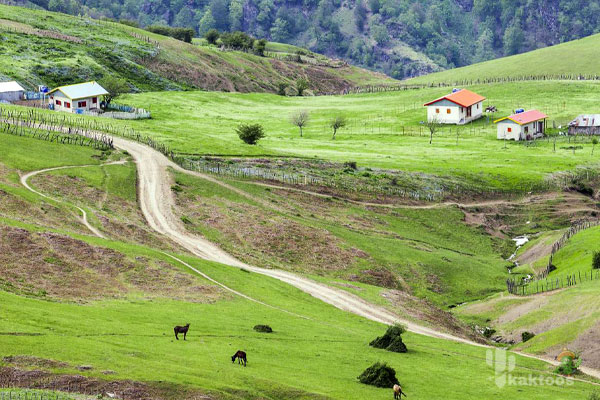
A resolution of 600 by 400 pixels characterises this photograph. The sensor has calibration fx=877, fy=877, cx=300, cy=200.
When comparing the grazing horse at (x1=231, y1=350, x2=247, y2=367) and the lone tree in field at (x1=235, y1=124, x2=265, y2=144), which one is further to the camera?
the lone tree in field at (x1=235, y1=124, x2=265, y2=144)

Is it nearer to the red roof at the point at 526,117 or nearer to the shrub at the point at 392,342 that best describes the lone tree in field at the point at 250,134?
the red roof at the point at 526,117

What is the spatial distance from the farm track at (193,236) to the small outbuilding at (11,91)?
157 feet

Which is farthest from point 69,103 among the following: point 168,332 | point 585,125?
point 168,332

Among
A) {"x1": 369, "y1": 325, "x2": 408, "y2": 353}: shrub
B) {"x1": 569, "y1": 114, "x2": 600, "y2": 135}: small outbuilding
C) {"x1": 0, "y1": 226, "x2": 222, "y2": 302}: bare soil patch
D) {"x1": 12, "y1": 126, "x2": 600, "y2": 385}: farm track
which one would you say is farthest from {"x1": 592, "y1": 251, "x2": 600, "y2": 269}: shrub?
{"x1": 569, "y1": 114, "x2": 600, "y2": 135}: small outbuilding

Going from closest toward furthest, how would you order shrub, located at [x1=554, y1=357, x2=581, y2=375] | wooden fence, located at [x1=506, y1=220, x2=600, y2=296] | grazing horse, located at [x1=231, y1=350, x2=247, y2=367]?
grazing horse, located at [x1=231, y1=350, x2=247, y2=367] → shrub, located at [x1=554, y1=357, x2=581, y2=375] → wooden fence, located at [x1=506, y1=220, x2=600, y2=296]

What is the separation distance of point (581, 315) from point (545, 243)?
46032 mm

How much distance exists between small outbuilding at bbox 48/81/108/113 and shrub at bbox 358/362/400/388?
134m

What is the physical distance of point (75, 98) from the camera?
17838 centimetres

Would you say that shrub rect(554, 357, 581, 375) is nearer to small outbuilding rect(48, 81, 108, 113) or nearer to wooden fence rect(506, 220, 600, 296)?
wooden fence rect(506, 220, 600, 296)

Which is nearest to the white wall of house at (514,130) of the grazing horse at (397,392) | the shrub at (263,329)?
the shrub at (263,329)

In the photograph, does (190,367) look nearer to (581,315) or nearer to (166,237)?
(581,315)

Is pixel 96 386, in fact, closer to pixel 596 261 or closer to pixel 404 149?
pixel 596 261

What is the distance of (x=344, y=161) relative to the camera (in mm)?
152375

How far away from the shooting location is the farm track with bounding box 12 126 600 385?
8338 centimetres
